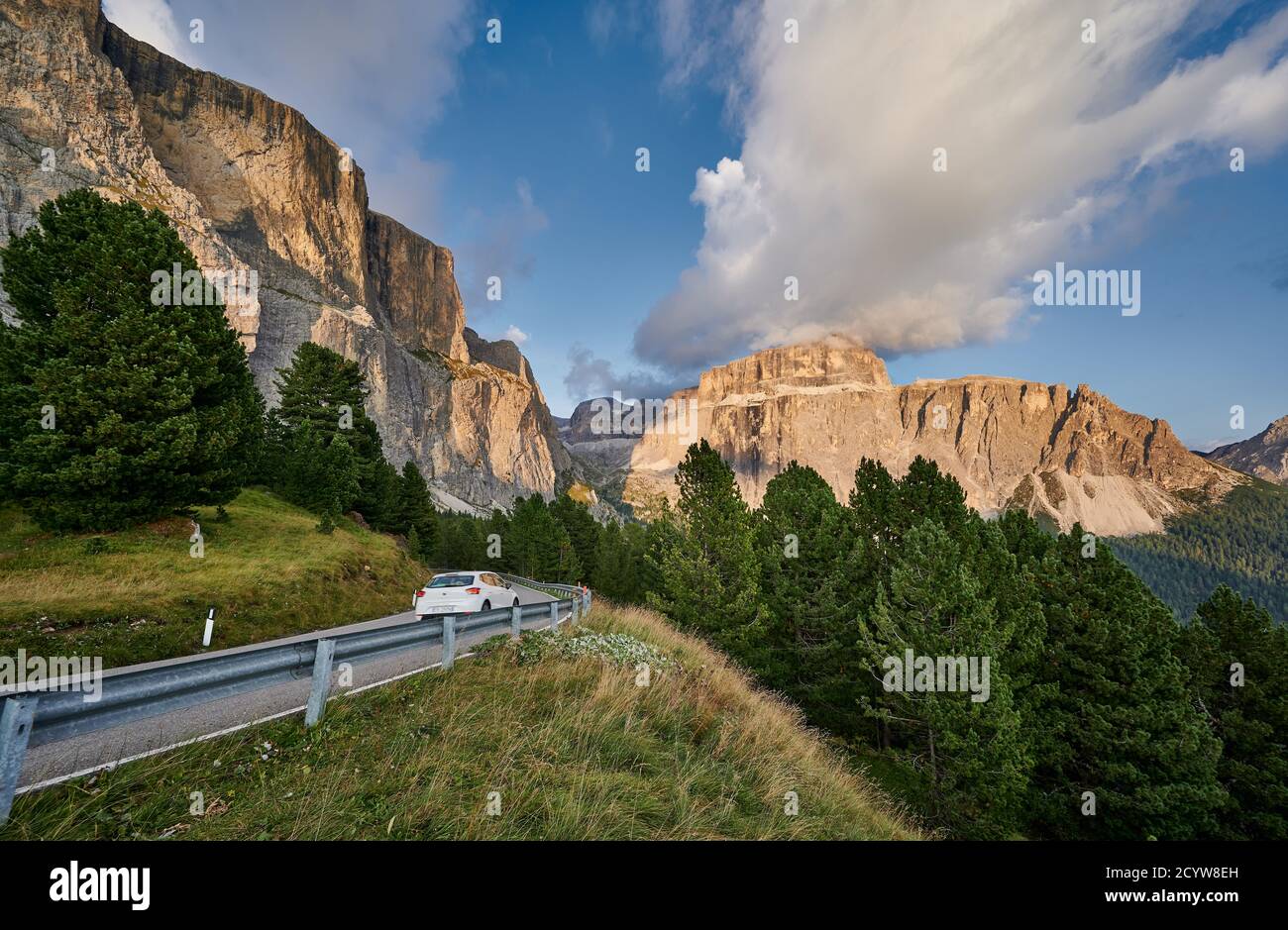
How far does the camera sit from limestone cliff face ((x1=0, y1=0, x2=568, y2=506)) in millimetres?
86375

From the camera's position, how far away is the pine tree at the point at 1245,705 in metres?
20.3

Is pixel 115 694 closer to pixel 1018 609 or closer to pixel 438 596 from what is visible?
pixel 438 596

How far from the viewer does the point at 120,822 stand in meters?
3.29

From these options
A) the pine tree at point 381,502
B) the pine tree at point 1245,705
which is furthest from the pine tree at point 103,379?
the pine tree at point 1245,705

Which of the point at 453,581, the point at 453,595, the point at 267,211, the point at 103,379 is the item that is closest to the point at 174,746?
the point at 453,595

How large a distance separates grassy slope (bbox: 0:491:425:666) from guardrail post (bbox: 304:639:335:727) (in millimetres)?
9192

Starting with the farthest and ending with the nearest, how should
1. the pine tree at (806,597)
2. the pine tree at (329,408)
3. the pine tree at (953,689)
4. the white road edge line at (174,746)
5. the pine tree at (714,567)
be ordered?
1. the pine tree at (329,408)
2. the pine tree at (806,597)
3. the pine tree at (714,567)
4. the pine tree at (953,689)
5. the white road edge line at (174,746)

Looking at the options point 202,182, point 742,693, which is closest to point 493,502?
point 202,182

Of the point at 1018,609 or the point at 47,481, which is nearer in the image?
the point at 47,481

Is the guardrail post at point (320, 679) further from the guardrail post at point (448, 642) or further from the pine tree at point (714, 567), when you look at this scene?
the pine tree at point (714, 567)

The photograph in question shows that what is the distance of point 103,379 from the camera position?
15234 millimetres

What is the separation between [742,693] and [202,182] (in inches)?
6781

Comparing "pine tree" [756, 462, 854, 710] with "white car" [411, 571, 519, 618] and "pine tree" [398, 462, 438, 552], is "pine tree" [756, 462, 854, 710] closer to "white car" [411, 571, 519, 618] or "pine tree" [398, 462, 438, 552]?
"white car" [411, 571, 519, 618]

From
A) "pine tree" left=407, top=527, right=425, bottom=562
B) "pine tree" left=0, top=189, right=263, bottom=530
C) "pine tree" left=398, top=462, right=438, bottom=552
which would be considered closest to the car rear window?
"pine tree" left=0, top=189, right=263, bottom=530
